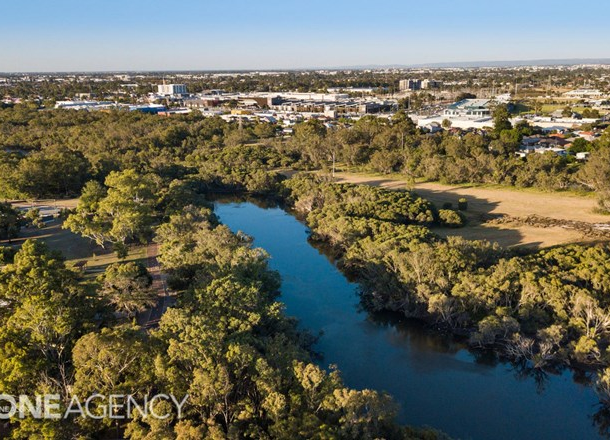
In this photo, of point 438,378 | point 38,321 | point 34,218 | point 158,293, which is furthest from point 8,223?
point 438,378

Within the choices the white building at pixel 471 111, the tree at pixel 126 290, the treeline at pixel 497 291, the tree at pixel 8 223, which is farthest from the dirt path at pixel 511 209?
the white building at pixel 471 111

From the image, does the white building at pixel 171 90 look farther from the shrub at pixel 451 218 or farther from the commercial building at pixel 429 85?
the shrub at pixel 451 218

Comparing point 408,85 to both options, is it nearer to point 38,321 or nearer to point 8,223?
point 8,223

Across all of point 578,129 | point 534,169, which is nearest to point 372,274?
point 534,169

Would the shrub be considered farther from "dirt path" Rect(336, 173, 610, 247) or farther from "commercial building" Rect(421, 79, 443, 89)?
"commercial building" Rect(421, 79, 443, 89)

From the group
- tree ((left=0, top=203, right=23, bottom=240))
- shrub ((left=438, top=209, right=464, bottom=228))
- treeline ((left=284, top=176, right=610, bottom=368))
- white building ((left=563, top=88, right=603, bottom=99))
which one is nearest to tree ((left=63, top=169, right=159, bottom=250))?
tree ((left=0, top=203, right=23, bottom=240))

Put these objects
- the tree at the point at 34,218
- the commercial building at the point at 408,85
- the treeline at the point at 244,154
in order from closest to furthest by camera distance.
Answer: the tree at the point at 34,218 < the treeline at the point at 244,154 < the commercial building at the point at 408,85

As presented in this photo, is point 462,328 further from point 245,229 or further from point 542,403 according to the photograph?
point 245,229
